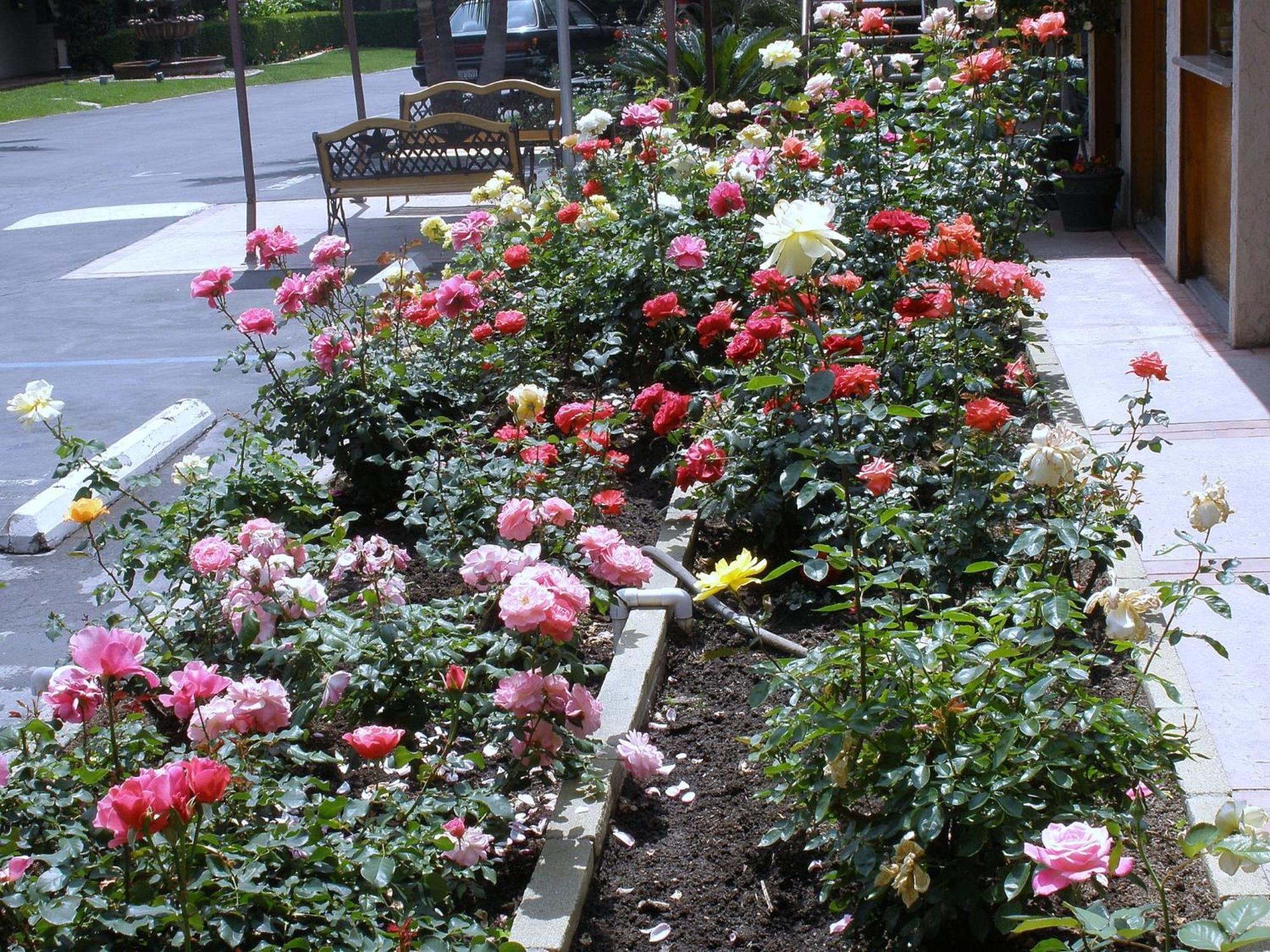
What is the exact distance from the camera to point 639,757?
283cm

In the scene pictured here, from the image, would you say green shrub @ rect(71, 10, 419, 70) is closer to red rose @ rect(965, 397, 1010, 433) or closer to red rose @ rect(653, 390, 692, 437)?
red rose @ rect(653, 390, 692, 437)

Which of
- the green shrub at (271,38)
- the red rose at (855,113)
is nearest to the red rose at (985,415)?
the red rose at (855,113)

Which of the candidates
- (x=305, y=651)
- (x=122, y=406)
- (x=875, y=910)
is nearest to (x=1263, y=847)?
(x=875, y=910)

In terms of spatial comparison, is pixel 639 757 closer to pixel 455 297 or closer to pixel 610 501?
pixel 610 501

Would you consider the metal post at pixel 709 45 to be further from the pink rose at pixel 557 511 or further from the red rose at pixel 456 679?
the red rose at pixel 456 679

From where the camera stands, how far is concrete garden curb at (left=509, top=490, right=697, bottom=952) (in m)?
2.44

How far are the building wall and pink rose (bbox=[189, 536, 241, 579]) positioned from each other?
130ft

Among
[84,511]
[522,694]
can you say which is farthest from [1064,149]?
[84,511]

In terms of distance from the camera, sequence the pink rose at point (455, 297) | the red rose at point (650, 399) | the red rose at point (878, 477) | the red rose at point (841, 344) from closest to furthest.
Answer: the red rose at point (878, 477) → the red rose at point (841, 344) → the red rose at point (650, 399) → the pink rose at point (455, 297)

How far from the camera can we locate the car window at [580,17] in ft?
69.5

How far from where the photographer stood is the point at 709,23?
427 inches

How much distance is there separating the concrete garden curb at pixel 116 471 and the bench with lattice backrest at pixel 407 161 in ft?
14.6

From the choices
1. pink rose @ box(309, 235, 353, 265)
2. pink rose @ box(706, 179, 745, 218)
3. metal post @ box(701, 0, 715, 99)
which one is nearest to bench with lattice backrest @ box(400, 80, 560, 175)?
metal post @ box(701, 0, 715, 99)

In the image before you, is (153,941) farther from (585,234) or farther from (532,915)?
(585,234)
